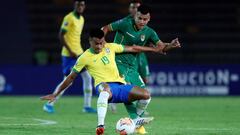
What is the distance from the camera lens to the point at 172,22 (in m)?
26.7

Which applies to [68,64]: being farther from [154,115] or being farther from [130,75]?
[130,75]

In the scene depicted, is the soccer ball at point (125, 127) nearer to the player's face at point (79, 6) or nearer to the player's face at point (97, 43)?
the player's face at point (97, 43)

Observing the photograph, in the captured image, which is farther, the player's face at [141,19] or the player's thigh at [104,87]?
the player's face at [141,19]

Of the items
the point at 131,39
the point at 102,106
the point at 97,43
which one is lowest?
the point at 102,106

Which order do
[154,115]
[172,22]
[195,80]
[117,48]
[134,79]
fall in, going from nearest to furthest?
1. [117,48]
2. [134,79]
3. [154,115]
4. [195,80]
5. [172,22]

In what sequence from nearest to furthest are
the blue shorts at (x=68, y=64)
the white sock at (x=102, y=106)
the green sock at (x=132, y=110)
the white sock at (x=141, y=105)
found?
the white sock at (x=102, y=106) < the white sock at (x=141, y=105) < the green sock at (x=132, y=110) < the blue shorts at (x=68, y=64)

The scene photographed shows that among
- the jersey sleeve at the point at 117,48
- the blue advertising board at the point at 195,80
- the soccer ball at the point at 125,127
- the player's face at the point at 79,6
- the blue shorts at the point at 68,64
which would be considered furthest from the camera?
the blue advertising board at the point at 195,80

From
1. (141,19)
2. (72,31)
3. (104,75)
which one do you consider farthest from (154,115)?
(104,75)

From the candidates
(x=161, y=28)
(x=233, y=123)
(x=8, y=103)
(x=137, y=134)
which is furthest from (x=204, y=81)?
(x=137, y=134)

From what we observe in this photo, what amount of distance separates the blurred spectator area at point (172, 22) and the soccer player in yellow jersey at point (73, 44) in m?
9.36

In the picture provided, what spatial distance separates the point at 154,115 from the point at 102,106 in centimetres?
505

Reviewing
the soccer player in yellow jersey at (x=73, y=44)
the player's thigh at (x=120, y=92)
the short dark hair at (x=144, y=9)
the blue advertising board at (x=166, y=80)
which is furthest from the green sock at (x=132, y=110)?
the blue advertising board at (x=166, y=80)

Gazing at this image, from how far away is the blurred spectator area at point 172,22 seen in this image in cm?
2634

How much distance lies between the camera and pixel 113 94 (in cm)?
1083
